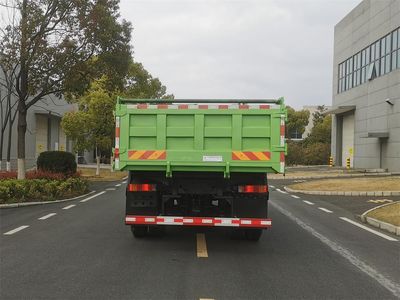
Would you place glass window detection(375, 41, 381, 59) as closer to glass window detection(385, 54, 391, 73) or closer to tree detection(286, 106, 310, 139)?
glass window detection(385, 54, 391, 73)

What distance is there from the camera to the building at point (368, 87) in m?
35.5

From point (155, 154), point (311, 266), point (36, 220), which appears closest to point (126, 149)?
point (155, 154)

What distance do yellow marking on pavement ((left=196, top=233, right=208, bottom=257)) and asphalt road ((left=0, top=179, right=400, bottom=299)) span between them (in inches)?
3.4

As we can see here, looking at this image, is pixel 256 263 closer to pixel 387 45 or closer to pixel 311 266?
pixel 311 266

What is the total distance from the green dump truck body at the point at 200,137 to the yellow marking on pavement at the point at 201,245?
1292 mm

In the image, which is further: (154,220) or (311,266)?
(154,220)

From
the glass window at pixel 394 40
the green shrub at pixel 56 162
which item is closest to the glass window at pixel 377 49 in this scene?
the glass window at pixel 394 40

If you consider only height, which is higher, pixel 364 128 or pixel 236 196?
pixel 364 128

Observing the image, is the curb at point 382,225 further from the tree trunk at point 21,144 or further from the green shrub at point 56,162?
the green shrub at point 56,162

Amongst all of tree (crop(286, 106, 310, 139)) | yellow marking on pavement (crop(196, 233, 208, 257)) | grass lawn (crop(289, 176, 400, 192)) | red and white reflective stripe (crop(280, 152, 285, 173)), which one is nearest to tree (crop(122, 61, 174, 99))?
grass lawn (crop(289, 176, 400, 192))

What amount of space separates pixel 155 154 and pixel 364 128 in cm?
3800

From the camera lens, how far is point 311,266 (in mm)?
6742

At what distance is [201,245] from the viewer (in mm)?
8102

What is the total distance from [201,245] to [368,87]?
121 feet
